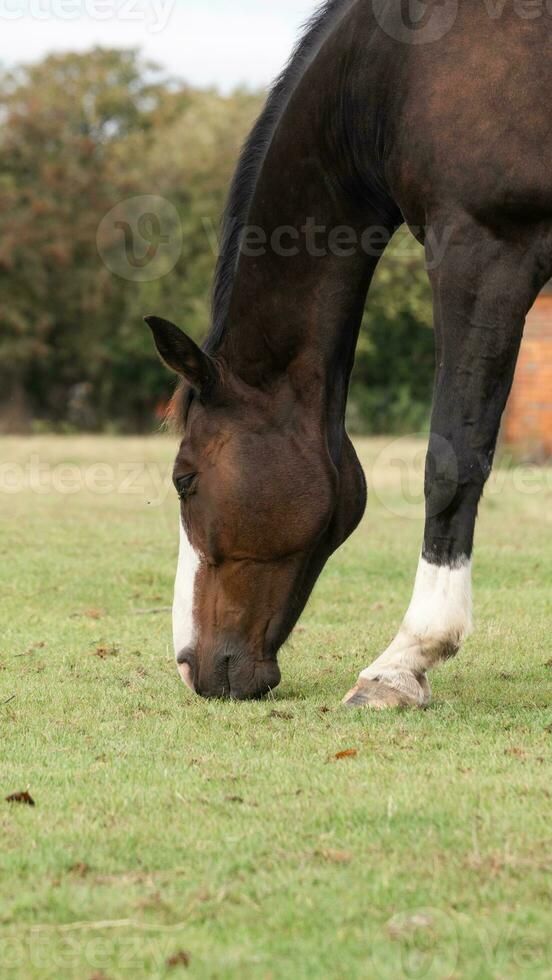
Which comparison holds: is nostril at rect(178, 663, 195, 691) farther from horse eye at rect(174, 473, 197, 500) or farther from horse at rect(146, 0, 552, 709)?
horse eye at rect(174, 473, 197, 500)

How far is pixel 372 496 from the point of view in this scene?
14242 millimetres

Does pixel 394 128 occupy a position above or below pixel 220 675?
above

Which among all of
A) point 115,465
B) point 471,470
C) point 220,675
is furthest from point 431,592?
point 115,465

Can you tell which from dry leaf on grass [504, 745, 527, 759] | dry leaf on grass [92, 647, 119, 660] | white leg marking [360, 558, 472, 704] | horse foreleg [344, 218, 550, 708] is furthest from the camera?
dry leaf on grass [92, 647, 119, 660]

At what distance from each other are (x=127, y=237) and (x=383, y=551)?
29.8 meters

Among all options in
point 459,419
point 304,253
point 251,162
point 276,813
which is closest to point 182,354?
point 304,253

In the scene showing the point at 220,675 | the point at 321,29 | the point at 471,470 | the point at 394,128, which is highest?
the point at 321,29

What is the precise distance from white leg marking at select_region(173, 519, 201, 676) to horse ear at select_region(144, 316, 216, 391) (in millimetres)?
607

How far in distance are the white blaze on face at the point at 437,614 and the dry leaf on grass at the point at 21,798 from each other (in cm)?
158

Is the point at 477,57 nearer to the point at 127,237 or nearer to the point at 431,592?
the point at 431,592

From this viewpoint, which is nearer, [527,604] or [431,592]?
[431,592]

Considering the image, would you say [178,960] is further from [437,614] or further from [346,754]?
[437,614]

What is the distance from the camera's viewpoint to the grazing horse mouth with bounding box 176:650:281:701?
476 cm

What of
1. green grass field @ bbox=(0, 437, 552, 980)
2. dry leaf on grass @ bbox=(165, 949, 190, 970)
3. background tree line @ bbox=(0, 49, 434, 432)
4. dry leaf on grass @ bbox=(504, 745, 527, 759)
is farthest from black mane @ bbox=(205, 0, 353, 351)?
background tree line @ bbox=(0, 49, 434, 432)
